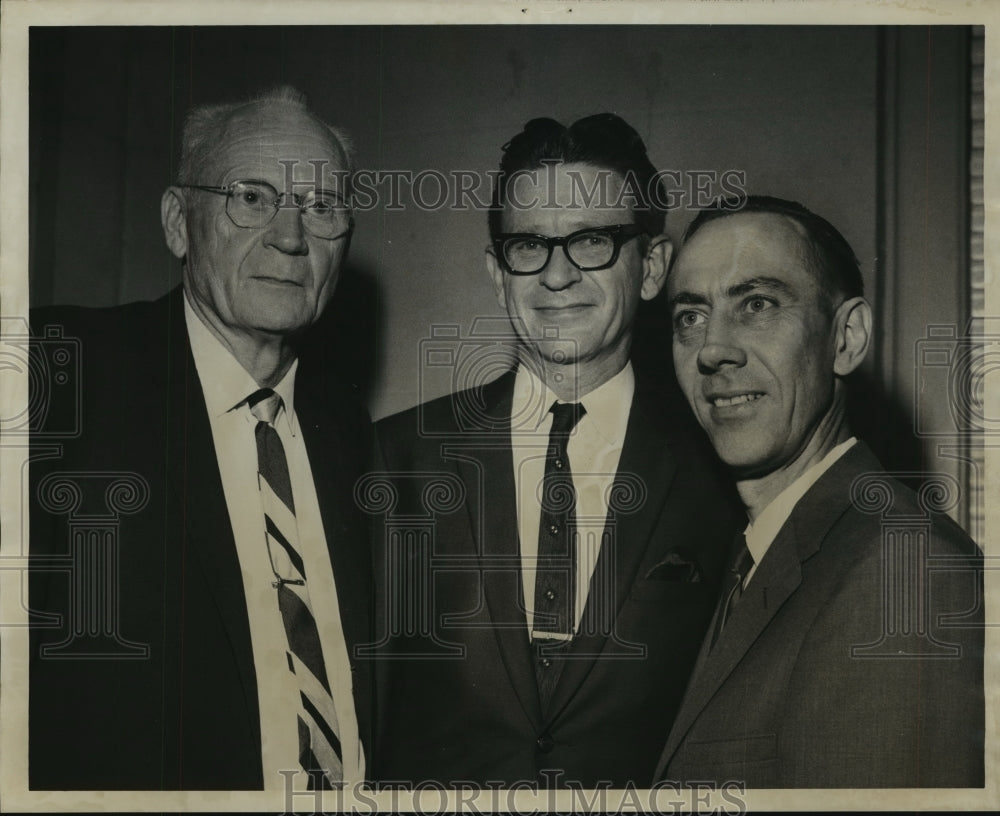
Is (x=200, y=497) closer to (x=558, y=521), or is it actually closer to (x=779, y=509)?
(x=558, y=521)

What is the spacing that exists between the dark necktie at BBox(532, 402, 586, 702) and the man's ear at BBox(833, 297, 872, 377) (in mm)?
682

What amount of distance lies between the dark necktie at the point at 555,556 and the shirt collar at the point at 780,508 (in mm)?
468

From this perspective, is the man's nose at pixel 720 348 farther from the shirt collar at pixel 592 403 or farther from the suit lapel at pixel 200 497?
the suit lapel at pixel 200 497

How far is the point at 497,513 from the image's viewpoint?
273 cm

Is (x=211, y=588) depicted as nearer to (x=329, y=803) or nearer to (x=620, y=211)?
(x=329, y=803)

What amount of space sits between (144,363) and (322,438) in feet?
1.68

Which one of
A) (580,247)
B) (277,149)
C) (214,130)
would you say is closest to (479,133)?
(580,247)

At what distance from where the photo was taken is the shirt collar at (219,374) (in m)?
2.75

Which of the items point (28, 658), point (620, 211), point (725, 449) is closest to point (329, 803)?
point (28, 658)

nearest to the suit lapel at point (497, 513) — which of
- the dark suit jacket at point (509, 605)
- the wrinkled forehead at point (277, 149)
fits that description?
the dark suit jacket at point (509, 605)

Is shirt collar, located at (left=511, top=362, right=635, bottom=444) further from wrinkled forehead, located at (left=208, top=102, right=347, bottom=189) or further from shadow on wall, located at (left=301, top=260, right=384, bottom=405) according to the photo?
wrinkled forehead, located at (left=208, top=102, right=347, bottom=189)

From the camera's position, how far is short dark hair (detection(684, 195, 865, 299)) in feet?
8.87

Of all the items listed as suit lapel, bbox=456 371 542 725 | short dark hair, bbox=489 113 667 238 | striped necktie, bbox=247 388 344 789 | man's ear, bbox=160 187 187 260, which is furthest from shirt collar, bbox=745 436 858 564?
man's ear, bbox=160 187 187 260

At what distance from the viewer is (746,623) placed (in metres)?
2.66
